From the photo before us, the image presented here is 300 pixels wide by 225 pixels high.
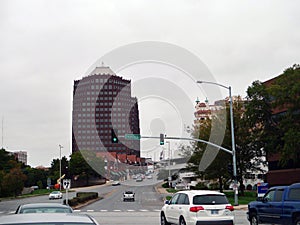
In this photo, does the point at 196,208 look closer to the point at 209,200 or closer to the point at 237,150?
the point at 209,200

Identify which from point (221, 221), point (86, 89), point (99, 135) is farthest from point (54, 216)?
point (99, 135)

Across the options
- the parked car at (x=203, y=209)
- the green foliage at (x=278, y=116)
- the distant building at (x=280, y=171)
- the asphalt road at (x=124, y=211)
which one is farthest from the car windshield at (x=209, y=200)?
the distant building at (x=280, y=171)

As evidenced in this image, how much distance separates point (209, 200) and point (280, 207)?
262 cm

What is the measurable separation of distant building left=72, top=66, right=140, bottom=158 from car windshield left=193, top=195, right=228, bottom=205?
72951 millimetres

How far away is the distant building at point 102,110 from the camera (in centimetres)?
11355

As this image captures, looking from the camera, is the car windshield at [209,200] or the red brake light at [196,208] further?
the car windshield at [209,200]

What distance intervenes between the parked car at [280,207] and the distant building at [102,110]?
71.5 metres

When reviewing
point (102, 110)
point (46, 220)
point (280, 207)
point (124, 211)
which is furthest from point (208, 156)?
point (102, 110)

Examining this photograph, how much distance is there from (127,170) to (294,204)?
151m

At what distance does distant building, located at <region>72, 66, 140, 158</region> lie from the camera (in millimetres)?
113550

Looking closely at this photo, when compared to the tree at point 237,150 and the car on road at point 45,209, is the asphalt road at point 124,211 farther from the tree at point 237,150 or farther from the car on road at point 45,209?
the car on road at point 45,209

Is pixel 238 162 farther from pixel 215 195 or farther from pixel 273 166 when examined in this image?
pixel 215 195

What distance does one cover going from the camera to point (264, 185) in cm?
3578

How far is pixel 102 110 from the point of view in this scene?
137250 millimetres
